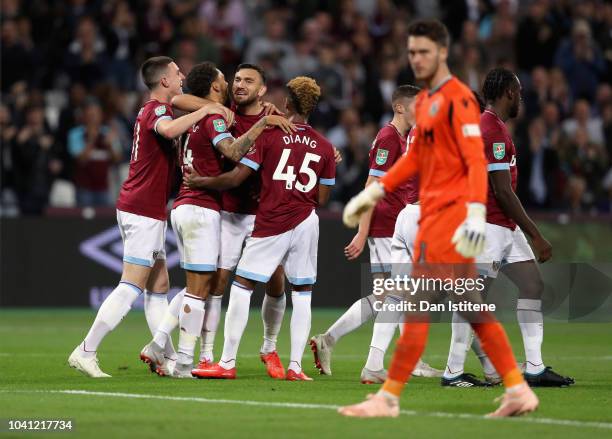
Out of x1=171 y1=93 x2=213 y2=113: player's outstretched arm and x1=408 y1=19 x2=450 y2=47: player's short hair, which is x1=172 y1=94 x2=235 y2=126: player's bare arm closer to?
x1=171 y1=93 x2=213 y2=113: player's outstretched arm

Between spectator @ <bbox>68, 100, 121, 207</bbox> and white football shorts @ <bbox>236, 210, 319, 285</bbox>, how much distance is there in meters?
8.78

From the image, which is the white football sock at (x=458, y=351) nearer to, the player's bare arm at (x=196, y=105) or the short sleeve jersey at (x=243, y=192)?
the short sleeve jersey at (x=243, y=192)

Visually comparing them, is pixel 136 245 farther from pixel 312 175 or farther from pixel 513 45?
pixel 513 45

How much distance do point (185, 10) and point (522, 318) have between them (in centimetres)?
1330

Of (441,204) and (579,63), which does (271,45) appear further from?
(441,204)

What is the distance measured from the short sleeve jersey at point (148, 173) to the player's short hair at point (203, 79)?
0.31 meters

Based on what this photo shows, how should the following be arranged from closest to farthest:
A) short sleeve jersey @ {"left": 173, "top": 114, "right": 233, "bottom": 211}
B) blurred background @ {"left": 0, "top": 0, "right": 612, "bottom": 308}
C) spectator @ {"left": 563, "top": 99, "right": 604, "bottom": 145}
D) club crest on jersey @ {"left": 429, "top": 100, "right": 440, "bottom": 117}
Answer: club crest on jersey @ {"left": 429, "top": 100, "right": 440, "bottom": 117} < short sleeve jersey @ {"left": 173, "top": 114, "right": 233, "bottom": 211} < blurred background @ {"left": 0, "top": 0, "right": 612, "bottom": 308} < spectator @ {"left": 563, "top": 99, "right": 604, "bottom": 145}

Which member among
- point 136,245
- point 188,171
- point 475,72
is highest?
point 475,72

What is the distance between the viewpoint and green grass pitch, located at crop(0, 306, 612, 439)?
730 centimetres

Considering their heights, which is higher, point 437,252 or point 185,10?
point 185,10

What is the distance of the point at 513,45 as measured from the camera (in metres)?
23.0

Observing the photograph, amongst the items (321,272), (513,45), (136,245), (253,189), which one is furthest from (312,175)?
(513,45)

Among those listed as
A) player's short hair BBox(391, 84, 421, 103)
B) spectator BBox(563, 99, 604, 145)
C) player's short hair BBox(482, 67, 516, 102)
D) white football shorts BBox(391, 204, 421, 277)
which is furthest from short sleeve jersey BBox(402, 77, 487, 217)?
spectator BBox(563, 99, 604, 145)

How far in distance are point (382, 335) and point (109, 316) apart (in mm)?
2223
